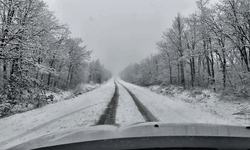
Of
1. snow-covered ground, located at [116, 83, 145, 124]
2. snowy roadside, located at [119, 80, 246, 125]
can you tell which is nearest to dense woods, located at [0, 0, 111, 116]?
snow-covered ground, located at [116, 83, 145, 124]

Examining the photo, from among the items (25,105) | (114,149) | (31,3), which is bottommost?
(25,105)

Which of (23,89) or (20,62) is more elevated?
(20,62)

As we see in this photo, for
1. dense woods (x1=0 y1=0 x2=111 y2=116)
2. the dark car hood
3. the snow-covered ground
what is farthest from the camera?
dense woods (x1=0 y1=0 x2=111 y2=116)

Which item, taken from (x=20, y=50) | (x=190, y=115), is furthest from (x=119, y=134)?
(x=20, y=50)

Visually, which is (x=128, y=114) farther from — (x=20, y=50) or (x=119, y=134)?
(x=20, y=50)

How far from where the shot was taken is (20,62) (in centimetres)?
900

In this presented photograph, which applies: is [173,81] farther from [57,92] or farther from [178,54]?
[57,92]

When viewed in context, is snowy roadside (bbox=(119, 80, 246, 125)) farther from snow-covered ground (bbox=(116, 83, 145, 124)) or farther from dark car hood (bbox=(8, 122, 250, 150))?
dark car hood (bbox=(8, 122, 250, 150))

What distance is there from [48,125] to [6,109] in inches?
192

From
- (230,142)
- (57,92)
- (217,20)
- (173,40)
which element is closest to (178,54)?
(173,40)

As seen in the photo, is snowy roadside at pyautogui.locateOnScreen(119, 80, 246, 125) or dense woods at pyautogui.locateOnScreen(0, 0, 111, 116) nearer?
snowy roadside at pyautogui.locateOnScreen(119, 80, 246, 125)

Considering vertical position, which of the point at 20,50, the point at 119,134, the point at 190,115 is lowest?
the point at 190,115

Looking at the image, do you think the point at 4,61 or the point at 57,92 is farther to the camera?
the point at 57,92

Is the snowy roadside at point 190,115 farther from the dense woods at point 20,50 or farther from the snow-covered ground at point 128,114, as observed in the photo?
the dense woods at point 20,50
